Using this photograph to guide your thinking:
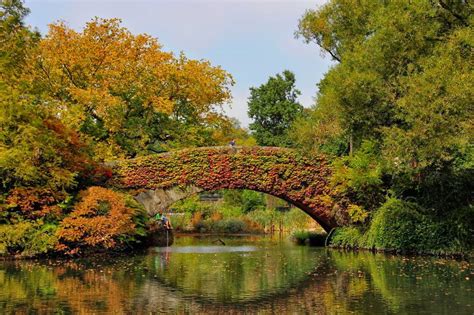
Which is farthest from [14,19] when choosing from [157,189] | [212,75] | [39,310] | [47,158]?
[212,75]

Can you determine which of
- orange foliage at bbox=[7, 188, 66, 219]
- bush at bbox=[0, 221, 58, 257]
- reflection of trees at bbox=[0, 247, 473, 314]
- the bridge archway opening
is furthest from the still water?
the bridge archway opening

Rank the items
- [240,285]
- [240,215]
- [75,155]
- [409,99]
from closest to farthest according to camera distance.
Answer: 1. [240,285]
2. [409,99]
3. [75,155]
4. [240,215]

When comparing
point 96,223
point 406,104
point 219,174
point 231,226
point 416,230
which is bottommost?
point 416,230

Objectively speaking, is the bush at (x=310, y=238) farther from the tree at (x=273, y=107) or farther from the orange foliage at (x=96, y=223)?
the tree at (x=273, y=107)

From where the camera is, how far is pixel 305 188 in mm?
21625

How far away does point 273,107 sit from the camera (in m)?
49.8

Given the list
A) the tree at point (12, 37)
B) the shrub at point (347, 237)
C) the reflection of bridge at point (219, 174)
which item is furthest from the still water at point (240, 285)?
the tree at point (12, 37)

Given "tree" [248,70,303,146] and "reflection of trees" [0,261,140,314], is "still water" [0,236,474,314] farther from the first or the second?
"tree" [248,70,303,146]

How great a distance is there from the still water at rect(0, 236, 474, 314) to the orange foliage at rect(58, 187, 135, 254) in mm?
738

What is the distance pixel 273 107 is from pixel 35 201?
33704mm

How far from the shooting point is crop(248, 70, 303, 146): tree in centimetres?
4959

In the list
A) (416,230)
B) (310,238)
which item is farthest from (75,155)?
(416,230)

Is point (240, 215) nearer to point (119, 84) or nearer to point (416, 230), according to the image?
point (119, 84)

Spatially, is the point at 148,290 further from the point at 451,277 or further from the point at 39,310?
the point at 451,277
